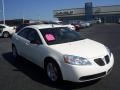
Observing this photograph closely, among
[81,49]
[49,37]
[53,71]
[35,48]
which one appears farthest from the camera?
[35,48]

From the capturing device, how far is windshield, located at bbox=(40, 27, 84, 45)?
7.30 m

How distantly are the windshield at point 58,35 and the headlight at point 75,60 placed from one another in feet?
3.75

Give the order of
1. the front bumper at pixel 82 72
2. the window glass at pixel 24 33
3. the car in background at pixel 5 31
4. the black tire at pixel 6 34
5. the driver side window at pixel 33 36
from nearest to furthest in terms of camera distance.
Answer: the front bumper at pixel 82 72 → the driver side window at pixel 33 36 → the window glass at pixel 24 33 → the car in background at pixel 5 31 → the black tire at pixel 6 34

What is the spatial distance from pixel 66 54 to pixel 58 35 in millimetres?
1499

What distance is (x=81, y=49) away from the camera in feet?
21.3

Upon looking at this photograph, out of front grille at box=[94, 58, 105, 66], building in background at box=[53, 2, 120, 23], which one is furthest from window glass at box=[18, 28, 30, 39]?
building in background at box=[53, 2, 120, 23]

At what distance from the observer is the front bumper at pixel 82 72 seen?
5.96m

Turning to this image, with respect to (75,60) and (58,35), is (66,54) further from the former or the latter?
(58,35)

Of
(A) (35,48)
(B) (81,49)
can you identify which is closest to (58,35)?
(A) (35,48)

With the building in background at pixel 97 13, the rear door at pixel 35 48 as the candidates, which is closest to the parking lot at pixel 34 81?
the rear door at pixel 35 48

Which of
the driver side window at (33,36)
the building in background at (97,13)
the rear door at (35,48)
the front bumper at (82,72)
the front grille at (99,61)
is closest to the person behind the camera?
the front bumper at (82,72)

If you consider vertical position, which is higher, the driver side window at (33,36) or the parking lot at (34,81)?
the driver side window at (33,36)

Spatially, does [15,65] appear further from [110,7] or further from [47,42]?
[110,7]

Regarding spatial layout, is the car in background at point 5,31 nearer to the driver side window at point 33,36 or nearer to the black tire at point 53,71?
the driver side window at point 33,36
